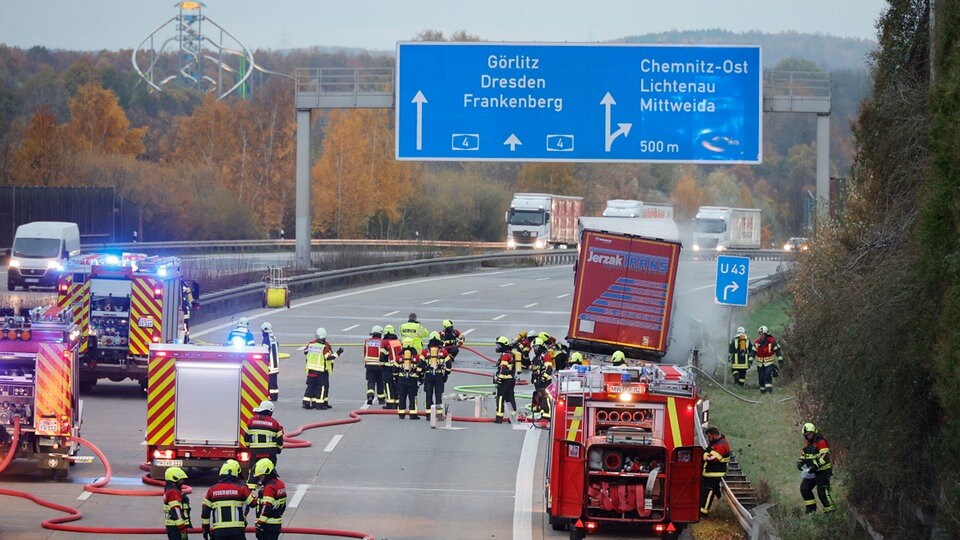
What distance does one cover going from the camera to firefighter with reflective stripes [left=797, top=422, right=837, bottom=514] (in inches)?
651

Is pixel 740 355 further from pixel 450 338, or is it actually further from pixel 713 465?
pixel 713 465

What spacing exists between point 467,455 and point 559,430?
6.53m

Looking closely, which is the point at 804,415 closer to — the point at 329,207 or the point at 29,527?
the point at 29,527

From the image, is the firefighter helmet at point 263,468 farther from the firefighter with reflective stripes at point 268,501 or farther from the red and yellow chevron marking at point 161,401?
the red and yellow chevron marking at point 161,401

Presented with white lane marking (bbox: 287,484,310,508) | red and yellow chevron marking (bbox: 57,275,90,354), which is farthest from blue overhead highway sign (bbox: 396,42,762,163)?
white lane marking (bbox: 287,484,310,508)

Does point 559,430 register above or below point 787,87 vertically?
below

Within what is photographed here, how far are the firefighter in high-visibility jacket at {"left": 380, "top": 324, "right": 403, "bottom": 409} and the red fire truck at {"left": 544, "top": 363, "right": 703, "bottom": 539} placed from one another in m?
10.2

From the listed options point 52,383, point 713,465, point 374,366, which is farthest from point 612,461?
point 374,366

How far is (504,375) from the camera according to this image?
24031 millimetres

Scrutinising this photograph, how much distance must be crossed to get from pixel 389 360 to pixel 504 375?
7.98 feet

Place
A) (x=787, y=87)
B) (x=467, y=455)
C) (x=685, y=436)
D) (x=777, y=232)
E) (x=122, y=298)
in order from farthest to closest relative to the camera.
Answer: (x=777, y=232)
(x=787, y=87)
(x=122, y=298)
(x=467, y=455)
(x=685, y=436)

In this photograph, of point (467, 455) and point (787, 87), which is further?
point (787, 87)

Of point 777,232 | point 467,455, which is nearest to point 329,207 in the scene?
point 777,232

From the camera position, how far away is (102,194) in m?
64.7
